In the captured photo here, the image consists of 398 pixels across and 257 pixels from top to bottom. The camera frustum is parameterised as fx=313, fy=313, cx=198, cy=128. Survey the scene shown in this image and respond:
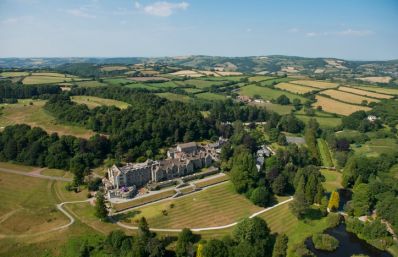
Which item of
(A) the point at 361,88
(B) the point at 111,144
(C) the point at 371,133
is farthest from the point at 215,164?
(A) the point at 361,88

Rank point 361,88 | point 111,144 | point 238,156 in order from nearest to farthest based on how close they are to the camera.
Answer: point 238,156
point 111,144
point 361,88

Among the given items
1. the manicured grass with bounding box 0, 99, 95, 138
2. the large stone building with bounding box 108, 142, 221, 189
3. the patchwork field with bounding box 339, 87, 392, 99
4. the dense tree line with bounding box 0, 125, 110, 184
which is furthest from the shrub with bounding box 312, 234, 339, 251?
the patchwork field with bounding box 339, 87, 392, 99

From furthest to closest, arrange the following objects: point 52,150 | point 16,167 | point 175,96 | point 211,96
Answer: point 211,96 < point 175,96 < point 52,150 < point 16,167

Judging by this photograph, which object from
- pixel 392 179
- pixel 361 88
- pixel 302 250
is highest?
pixel 361 88

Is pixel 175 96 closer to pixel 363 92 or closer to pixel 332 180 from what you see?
pixel 332 180

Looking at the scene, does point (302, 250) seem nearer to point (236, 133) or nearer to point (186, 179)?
point (186, 179)

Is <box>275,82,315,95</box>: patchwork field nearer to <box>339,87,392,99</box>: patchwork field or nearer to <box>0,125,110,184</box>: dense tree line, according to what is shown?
<box>339,87,392,99</box>: patchwork field

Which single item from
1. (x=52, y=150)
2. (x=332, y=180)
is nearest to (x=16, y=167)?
(x=52, y=150)
